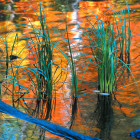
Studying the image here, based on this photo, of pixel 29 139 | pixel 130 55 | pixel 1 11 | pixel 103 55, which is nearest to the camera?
pixel 29 139

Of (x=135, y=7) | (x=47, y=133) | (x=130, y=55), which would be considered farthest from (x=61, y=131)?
(x=135, y=7)

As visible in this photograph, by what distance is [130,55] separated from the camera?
13.1 ft

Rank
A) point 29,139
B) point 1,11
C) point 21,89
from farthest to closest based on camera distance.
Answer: point 1,11, point 21,89, point 29,139

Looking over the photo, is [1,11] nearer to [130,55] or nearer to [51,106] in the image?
[130,55]

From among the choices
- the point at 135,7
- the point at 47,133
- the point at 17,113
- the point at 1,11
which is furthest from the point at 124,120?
the point at 1,11

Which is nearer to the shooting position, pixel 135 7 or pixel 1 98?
pixel 1 98

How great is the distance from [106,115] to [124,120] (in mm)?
172

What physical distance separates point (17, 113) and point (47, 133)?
436 mm

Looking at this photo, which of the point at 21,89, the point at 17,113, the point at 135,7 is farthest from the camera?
the point at 135,7

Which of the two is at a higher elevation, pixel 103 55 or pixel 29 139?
pixel 103 55

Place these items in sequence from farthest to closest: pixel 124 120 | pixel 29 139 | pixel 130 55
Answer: pixel 130 55
pixel 124 120
pixel 29 139

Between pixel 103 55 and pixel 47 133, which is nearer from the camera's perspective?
pixel 47 133

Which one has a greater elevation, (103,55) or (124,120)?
(103,55)

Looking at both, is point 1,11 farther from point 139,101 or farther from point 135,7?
point 139,101
